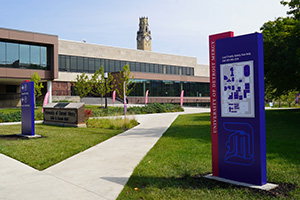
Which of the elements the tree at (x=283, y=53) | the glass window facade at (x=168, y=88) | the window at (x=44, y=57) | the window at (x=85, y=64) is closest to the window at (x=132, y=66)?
the glass window facade at (x=168, y=88)

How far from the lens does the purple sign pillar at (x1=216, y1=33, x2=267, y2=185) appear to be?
5223mm

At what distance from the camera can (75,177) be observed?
20.1 ft

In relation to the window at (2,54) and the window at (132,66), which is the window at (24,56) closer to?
the window at (2,54)

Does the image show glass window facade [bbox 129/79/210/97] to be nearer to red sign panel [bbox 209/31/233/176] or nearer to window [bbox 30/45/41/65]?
window [bbox 30/45/41/65]

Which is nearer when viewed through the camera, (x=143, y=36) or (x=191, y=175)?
(x=191, y=175)

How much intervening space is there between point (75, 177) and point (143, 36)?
110m

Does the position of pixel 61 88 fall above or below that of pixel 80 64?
below

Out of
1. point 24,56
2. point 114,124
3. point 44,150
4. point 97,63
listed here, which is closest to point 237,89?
point 44,150

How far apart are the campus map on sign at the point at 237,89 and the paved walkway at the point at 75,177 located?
255cm

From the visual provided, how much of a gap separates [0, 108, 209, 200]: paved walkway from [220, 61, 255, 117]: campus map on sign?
8.38ft

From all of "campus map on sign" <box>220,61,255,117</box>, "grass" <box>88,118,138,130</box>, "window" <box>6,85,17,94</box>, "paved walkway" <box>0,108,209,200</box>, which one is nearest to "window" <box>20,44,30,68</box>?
"window" <box>6,85,17,94</box>

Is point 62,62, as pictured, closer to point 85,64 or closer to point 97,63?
point 85,64

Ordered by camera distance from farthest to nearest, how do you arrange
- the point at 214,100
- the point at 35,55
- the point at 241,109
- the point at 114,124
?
the point at 35,55
the point at 114,124
the point at 214,100
the point at 241,109

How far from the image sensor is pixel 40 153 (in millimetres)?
8703
